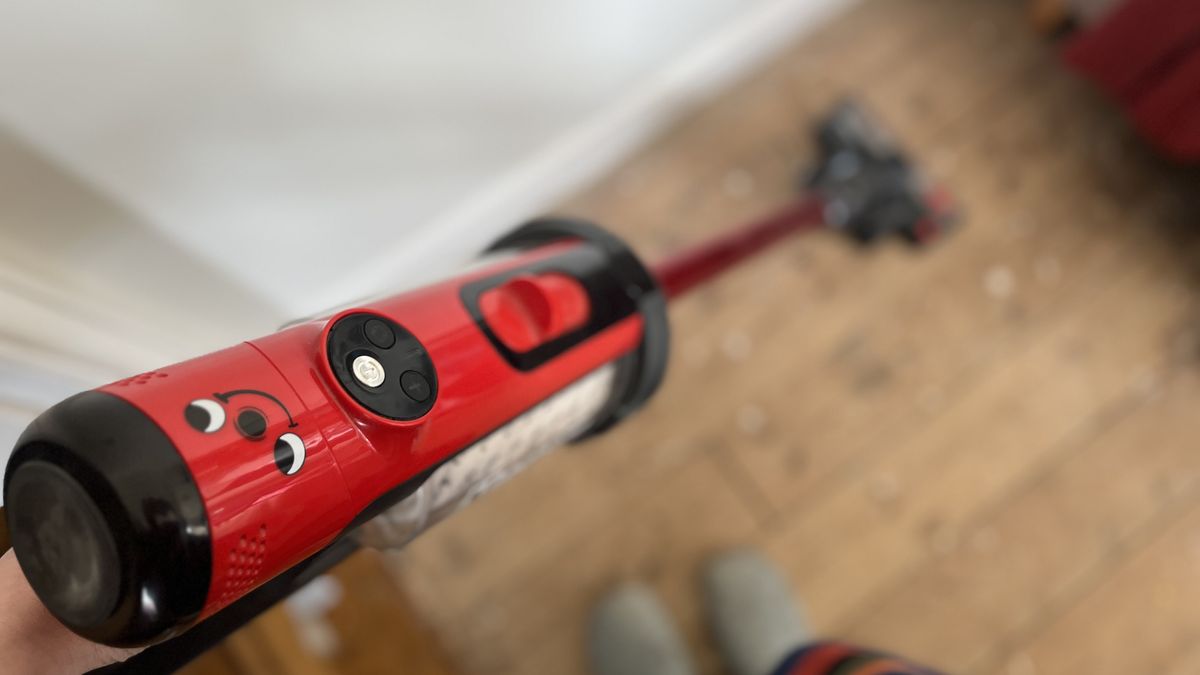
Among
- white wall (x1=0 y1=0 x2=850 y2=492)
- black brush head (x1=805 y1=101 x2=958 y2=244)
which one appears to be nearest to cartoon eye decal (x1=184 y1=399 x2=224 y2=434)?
white wall (x1=0 y1=0 x2=850 y2=492)

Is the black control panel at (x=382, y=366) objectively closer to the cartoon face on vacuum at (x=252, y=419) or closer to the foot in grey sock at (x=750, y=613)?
the cartoon face on vacuum at (x=252, y=419)

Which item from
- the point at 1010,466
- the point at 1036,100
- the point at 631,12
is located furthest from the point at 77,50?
the point at 1036,100

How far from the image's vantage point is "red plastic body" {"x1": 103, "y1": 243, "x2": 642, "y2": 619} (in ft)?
1.04

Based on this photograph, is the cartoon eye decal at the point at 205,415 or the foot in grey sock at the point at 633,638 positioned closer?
the cartoon eye decal at the point at 205,415

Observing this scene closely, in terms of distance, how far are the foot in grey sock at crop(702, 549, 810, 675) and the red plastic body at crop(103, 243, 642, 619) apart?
678 mm

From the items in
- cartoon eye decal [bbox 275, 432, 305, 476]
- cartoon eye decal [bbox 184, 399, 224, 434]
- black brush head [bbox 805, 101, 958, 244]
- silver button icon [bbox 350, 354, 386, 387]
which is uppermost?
cartoon eye decal [bbox 184, 399, 224, 434]

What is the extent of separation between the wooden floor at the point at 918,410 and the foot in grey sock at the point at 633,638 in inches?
1.2

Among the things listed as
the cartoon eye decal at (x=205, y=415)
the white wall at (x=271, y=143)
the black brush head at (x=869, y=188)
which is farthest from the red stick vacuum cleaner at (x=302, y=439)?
the black brush head at (x=869, y=188)

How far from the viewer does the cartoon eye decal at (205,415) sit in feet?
1.04

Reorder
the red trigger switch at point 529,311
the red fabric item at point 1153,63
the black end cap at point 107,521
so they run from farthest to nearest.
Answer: the red fabric item at point 1153,63 < the red trigger switch at point 529,311 < the black end cap at point 107,521

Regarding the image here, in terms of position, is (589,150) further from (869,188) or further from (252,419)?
(252,419)

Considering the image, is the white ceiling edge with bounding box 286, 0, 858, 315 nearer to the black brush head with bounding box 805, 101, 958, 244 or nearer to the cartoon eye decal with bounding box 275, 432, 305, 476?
the black brush head with bounding box 805, 101, 958, 244

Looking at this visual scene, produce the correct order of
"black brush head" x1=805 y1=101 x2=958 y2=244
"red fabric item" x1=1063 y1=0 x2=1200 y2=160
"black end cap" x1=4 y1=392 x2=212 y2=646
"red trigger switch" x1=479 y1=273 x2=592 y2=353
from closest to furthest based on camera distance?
1. "black end cap" x1=4 y1=392 x2=212 y2=646
2. "red trigger switch" x1=479 y1=273 x2=592 y2=353
3. "red fabric item" x1=1063 y1=0 x2=1200 y2=160
4. "black brush head" x1=805 y1=101 x2=958 y2=244

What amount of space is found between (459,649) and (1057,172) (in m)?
1.20
